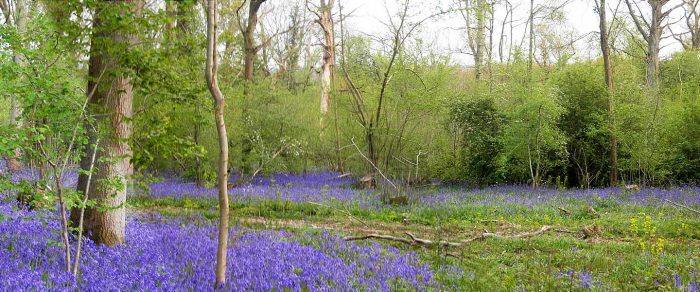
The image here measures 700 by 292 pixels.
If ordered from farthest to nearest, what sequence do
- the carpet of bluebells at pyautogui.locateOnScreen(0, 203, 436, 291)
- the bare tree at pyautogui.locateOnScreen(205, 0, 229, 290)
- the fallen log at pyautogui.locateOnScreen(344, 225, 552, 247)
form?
the fallen log at pyautogui.locateOnScreen(344, 225, 552, 247), the carpet of bluebells at pyautogui.locateOnScreen(0, 203, 436, 291), the bare tree at pyautogui.locateOnScreen(205, 0, 229, 290)

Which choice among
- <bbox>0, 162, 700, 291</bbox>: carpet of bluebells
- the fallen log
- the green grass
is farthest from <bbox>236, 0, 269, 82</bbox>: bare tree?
the fallen log

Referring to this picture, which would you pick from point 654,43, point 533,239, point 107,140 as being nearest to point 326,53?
point 654,43

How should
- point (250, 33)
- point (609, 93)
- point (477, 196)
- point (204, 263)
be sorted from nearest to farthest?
point (204, 263) < point (477, 196) < point (609, 93) < point (250, 33)

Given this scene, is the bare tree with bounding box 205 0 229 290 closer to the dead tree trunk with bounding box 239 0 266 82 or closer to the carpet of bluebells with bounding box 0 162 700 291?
the carpet of bluebells with bounding box 0 162 700 291

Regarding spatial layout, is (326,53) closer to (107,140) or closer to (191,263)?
(107,140)

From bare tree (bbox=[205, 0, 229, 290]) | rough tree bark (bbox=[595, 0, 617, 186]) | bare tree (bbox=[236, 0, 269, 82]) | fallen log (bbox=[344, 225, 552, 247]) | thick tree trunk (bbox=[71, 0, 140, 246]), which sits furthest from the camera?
bare tree (bbox=[236, 0, 269, 82])

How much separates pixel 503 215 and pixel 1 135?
386 inches

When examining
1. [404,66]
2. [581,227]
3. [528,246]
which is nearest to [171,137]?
[528,246]

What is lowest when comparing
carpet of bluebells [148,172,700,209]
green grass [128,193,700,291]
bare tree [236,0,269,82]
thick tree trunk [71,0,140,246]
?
green grass [128,193,700,291]

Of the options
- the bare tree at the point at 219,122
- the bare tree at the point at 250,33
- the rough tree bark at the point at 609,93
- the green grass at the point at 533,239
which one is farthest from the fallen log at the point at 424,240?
the bare tree at the point at 250,33

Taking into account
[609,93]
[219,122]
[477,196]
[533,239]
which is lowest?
[533,239]

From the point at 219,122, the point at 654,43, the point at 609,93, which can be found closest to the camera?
the point at 219,122

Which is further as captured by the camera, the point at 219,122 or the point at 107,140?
the point at 107,140

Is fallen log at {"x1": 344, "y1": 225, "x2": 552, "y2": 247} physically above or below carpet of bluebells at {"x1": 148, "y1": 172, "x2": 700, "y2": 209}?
below
